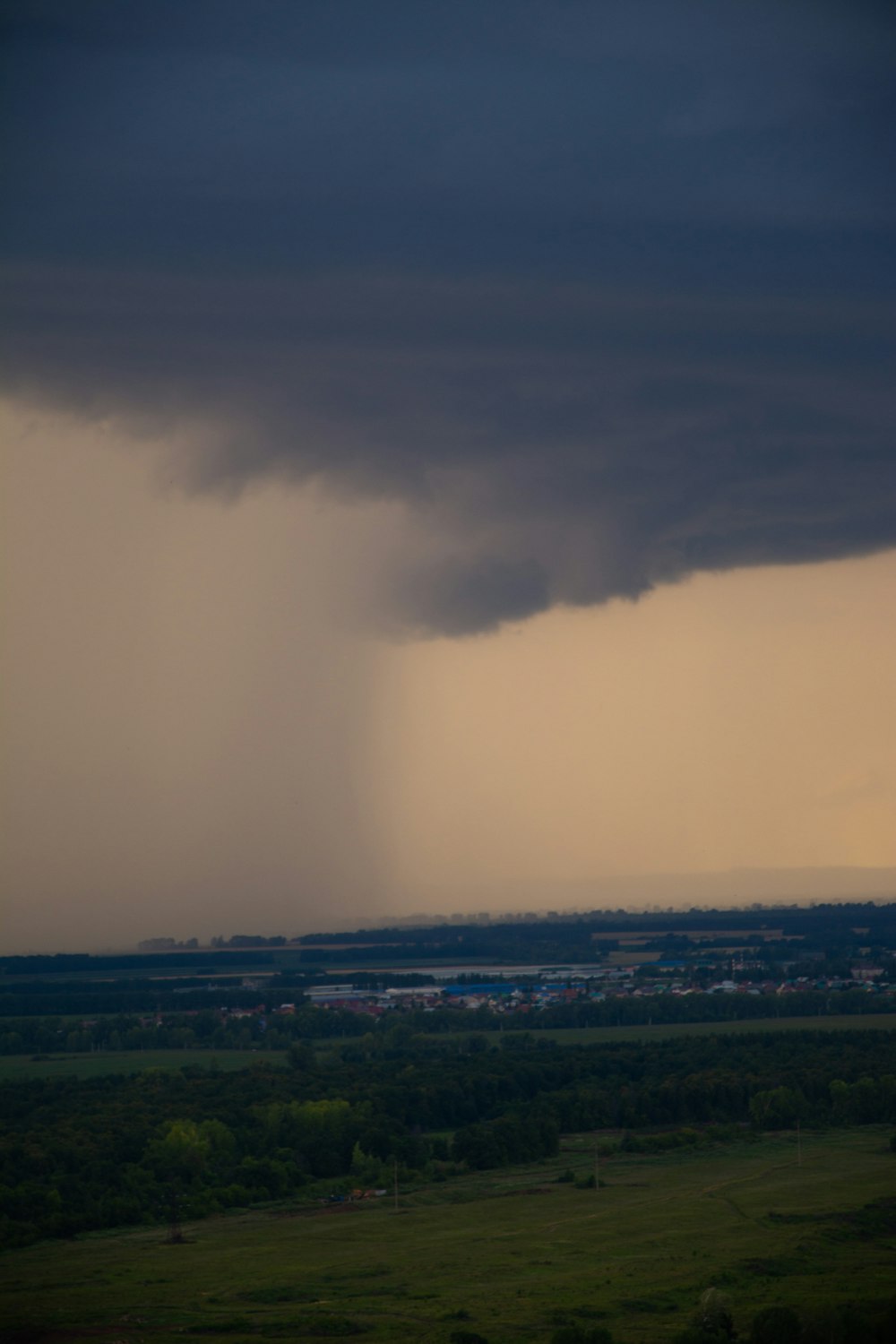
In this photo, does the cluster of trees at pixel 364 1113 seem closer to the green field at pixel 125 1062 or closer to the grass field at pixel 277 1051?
the green field at pixel 125 1062

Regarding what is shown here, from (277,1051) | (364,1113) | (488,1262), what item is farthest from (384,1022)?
(488,1262)

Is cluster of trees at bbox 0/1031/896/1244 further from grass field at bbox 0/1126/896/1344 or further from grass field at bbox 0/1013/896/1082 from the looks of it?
grass field at bbox 0/1013/896/1082

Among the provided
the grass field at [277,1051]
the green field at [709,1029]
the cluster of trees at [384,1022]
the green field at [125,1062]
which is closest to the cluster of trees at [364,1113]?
the green field at [125,1062]

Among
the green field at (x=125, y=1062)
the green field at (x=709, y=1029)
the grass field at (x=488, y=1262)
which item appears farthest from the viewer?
the green field at (x=709, y=1029)

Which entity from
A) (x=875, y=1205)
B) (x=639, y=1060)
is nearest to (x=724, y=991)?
(x=639, y=1060)

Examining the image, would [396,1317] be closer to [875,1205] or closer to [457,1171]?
[875,1205]

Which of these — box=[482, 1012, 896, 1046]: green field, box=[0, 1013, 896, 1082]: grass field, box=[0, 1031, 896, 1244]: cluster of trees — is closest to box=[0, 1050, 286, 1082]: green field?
box=[0, 1013, 896, 1082]: grass field
